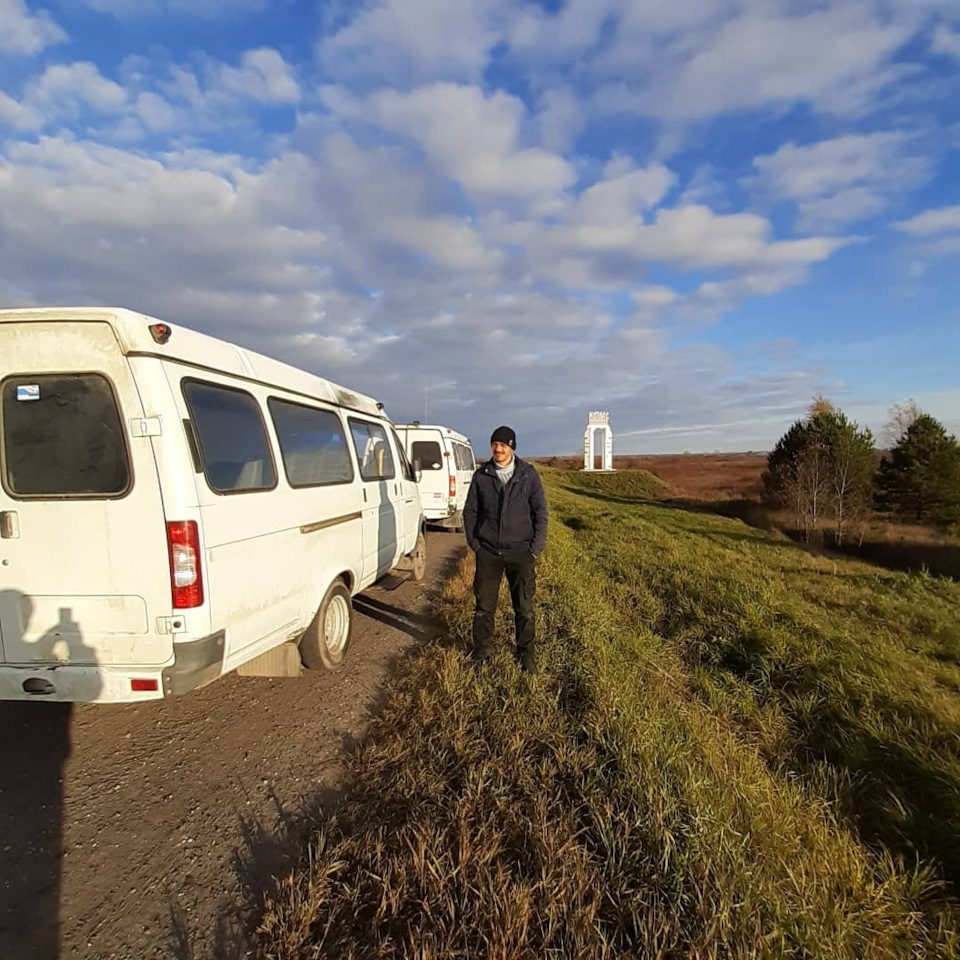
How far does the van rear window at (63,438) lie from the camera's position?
106 inches

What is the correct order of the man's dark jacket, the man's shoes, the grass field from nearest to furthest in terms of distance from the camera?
the grass field, the man's shoes, the man's dark jacket

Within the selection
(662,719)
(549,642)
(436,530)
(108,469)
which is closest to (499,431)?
(549,642)

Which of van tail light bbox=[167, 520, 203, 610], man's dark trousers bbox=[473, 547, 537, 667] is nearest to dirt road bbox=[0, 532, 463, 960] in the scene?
man's dark trousers bbox=[473, 547, 537, 667]

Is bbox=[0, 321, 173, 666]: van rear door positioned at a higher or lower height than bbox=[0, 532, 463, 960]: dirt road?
higher

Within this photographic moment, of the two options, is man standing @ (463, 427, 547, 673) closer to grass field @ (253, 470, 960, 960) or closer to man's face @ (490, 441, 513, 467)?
man's face @ (490, 441, 513, 467)

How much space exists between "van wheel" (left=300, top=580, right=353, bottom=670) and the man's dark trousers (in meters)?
1.21

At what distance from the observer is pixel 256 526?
320 cm

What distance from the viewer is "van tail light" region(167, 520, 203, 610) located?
265cm

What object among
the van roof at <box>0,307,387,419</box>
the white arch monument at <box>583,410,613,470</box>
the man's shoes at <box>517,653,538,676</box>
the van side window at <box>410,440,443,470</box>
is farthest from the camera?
the white arch monument at <box>583,410,613,470</box>

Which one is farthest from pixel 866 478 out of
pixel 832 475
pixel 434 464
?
pixel 434 464

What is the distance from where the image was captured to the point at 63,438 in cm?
Answer: 276

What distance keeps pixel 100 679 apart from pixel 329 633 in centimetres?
189

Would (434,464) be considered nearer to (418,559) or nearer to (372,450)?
(418,559)

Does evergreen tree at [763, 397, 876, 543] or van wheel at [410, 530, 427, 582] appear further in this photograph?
evergreen tree at [763, 397, 876, 543]
